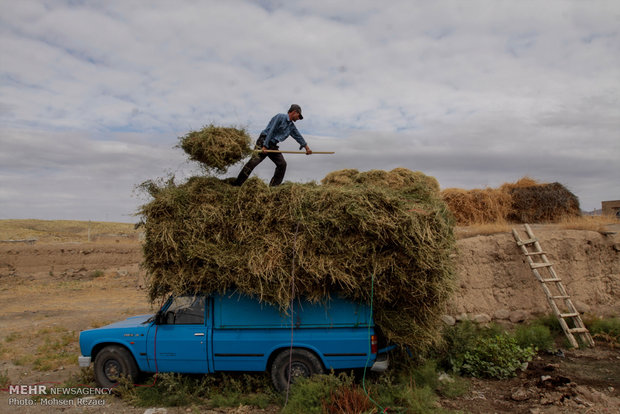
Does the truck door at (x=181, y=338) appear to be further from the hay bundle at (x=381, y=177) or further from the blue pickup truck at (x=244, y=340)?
the hay bundle at (x=381, y=177)

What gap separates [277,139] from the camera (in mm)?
7461

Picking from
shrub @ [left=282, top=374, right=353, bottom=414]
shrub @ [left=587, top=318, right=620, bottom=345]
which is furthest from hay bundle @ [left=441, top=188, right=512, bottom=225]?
shrub @ [left=282, top=374, right=353, bottom=414]

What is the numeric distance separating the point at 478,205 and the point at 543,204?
1986 mm

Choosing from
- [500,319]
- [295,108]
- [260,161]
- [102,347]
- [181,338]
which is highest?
[295,108]

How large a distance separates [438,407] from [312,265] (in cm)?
248

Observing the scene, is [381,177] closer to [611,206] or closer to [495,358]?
[495,358]

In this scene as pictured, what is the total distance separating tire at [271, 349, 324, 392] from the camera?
5.98 m

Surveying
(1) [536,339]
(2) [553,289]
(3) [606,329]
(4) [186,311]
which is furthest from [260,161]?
(3) [606,329]

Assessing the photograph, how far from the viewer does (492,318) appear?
30.3ft

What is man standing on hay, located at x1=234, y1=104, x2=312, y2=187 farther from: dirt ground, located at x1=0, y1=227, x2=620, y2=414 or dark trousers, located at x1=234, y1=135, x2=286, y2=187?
dirt ground, located at x1=0, y1=227, x2=620, y2=414

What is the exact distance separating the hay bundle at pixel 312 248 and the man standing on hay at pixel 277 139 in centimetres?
85

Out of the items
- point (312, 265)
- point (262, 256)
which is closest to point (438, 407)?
point (312, 265)

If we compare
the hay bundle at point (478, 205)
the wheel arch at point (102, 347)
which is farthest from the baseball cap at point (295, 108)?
the hay bundle at point (478, 205)

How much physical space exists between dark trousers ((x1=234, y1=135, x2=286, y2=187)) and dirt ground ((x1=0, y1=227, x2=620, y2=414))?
2432 millimetres
